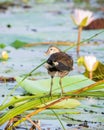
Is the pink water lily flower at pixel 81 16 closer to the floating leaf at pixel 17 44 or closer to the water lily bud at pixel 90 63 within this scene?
the floating leaf at pixel 17 44

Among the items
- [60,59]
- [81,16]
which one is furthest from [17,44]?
[60,59]

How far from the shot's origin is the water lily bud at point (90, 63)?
431 centimetres

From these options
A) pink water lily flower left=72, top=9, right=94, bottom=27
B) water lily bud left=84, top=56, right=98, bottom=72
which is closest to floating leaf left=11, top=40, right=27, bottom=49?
pink water lily flower left=72, top=9, right=94, bottom=27

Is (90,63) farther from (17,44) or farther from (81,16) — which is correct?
(17,44)

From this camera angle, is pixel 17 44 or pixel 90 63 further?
pixel 17 44

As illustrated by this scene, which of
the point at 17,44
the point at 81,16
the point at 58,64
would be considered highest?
the point at 81,16

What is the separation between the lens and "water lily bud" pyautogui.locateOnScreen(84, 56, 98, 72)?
14.1 feet

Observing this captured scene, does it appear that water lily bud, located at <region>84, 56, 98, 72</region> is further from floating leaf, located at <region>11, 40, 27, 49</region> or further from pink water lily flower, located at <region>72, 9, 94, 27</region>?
floating leaf, located at <region>11, 40, 27, 49</region>

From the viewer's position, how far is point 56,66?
2746 millimetres

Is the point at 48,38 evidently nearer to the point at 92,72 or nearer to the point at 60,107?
the point at 92,72

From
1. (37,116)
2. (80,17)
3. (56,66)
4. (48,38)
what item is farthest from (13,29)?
(56,66)

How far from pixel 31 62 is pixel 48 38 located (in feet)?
5.24

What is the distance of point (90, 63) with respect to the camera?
14.3ft

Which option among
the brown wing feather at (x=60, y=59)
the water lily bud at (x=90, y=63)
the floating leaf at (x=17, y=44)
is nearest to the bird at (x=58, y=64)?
the brown wing feather at (x=60, y=59)
